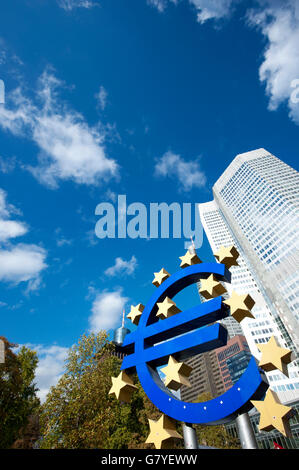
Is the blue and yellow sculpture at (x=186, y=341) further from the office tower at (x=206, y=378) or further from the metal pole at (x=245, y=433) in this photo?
the office tower at (x=206, y=378)

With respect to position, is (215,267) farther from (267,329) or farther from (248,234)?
(248,234)

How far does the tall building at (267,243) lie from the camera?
6969 cm

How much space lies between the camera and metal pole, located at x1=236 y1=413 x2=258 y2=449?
5.26 m

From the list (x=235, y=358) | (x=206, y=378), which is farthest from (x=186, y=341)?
(x=206, y=378)

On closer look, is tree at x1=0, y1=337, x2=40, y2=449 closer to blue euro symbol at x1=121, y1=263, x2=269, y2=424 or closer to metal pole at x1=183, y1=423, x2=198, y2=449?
blue euro symbol at x1=121, y1=263, x2=269, y2=424

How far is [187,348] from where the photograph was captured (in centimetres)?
679

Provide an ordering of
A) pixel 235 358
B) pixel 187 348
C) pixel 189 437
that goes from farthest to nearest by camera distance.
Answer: pixel 235 358
pixel 187 348
pixel 189 437

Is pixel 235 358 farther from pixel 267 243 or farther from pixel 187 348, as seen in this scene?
pixel 187 348

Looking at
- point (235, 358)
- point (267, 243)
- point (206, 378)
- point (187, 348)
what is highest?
→ point (267, 243)

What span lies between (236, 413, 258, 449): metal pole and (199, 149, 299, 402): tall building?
68.7 meters

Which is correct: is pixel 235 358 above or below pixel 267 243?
below

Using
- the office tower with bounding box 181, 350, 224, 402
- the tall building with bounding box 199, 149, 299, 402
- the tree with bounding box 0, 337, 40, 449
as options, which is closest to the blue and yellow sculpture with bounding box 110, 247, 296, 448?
the tree with bounding box 0, 337, 40, 449

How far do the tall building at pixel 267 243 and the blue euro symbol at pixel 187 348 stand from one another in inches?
2663

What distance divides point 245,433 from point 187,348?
2216mm
